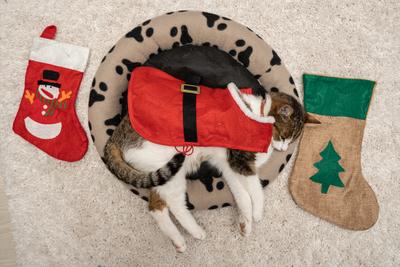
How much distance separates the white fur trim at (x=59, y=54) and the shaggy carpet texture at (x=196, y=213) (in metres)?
0.06

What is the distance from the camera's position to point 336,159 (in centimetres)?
148

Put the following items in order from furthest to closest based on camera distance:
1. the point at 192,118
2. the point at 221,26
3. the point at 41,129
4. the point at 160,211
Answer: the point at 41,129 → the point at 221,26 → the point at 160,211 → the point at 192,118

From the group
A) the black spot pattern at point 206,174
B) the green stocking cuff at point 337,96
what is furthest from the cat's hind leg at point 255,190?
the green stocking cuff at point 337,96

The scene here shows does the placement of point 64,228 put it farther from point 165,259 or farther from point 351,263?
point 351,263

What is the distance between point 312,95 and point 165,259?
3.41 ft

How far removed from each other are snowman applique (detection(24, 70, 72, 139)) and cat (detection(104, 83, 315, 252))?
0.42 metres

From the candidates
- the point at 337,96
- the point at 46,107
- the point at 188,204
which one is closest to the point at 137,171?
the point at 188,204

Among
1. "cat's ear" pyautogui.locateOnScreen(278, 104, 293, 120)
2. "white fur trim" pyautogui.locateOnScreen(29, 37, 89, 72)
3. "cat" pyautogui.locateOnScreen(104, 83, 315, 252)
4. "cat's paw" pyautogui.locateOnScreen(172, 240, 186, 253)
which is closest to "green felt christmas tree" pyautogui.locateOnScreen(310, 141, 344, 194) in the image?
"cat" pyautogui.locateOnScreen(104, 83, 315, 252)

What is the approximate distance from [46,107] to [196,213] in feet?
2.82

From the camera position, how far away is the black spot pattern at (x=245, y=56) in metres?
1.37

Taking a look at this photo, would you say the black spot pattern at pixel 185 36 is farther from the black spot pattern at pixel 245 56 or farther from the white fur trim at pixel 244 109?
the white fur trim at pixel 244 109

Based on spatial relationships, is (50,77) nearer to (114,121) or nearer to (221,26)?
(114,121)

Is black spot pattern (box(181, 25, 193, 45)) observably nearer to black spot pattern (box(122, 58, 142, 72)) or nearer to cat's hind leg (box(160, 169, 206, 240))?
black spot pattern (box(122, 58, 142, 72))

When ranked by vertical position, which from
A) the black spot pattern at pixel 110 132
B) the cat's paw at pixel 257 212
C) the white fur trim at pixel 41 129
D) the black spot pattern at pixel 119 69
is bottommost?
the cat's paw at pixel 257 212
